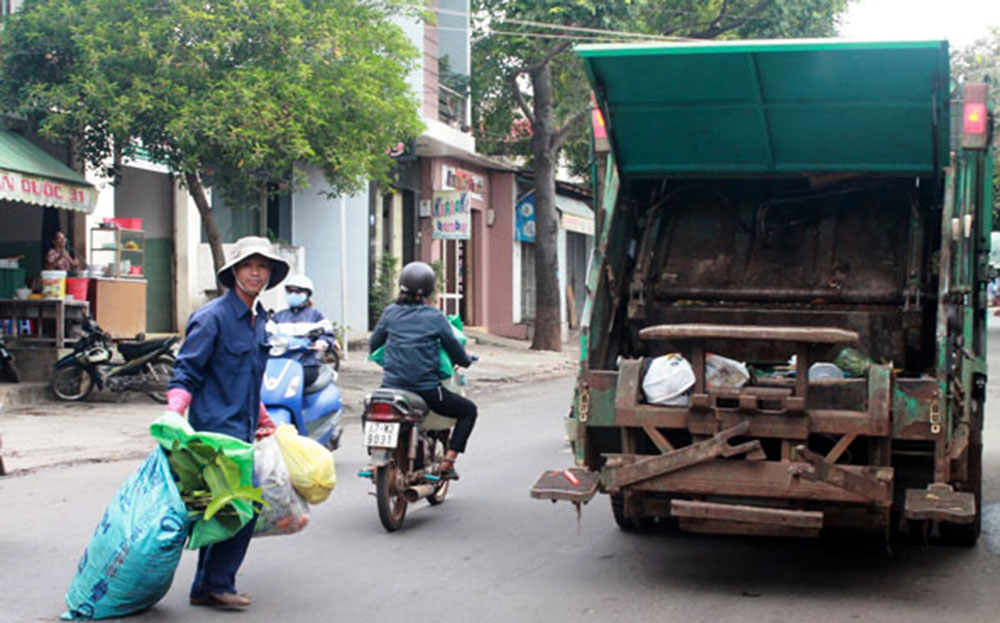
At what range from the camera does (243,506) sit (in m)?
5.12

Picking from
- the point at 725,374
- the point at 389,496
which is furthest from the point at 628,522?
the point at 725,374

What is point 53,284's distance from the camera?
14.3m

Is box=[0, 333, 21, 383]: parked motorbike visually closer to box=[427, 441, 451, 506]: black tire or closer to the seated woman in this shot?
the seated woman

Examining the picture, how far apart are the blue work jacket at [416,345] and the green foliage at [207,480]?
2442 mm

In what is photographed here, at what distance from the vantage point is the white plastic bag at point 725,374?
5863 millimetres

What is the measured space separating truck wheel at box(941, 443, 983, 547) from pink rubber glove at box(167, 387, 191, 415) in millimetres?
3793

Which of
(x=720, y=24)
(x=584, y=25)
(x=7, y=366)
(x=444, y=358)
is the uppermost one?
(x=720, y=24)

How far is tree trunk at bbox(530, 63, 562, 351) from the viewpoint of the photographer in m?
22.9

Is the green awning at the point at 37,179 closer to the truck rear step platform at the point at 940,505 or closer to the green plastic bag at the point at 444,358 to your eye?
the green plastic bag at the point at 444,358

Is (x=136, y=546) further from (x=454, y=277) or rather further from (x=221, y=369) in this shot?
(x=454, y=277)

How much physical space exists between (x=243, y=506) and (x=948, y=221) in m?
3.60

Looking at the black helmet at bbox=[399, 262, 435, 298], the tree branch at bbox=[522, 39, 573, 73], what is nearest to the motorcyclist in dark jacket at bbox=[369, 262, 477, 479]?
the black helmet at bbox=[399, 262, 435, 298]

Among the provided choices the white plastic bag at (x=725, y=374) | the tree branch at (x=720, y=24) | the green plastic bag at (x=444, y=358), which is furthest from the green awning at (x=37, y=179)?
the tree branch at (x=720, y=24)

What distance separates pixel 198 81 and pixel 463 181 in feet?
47.3
